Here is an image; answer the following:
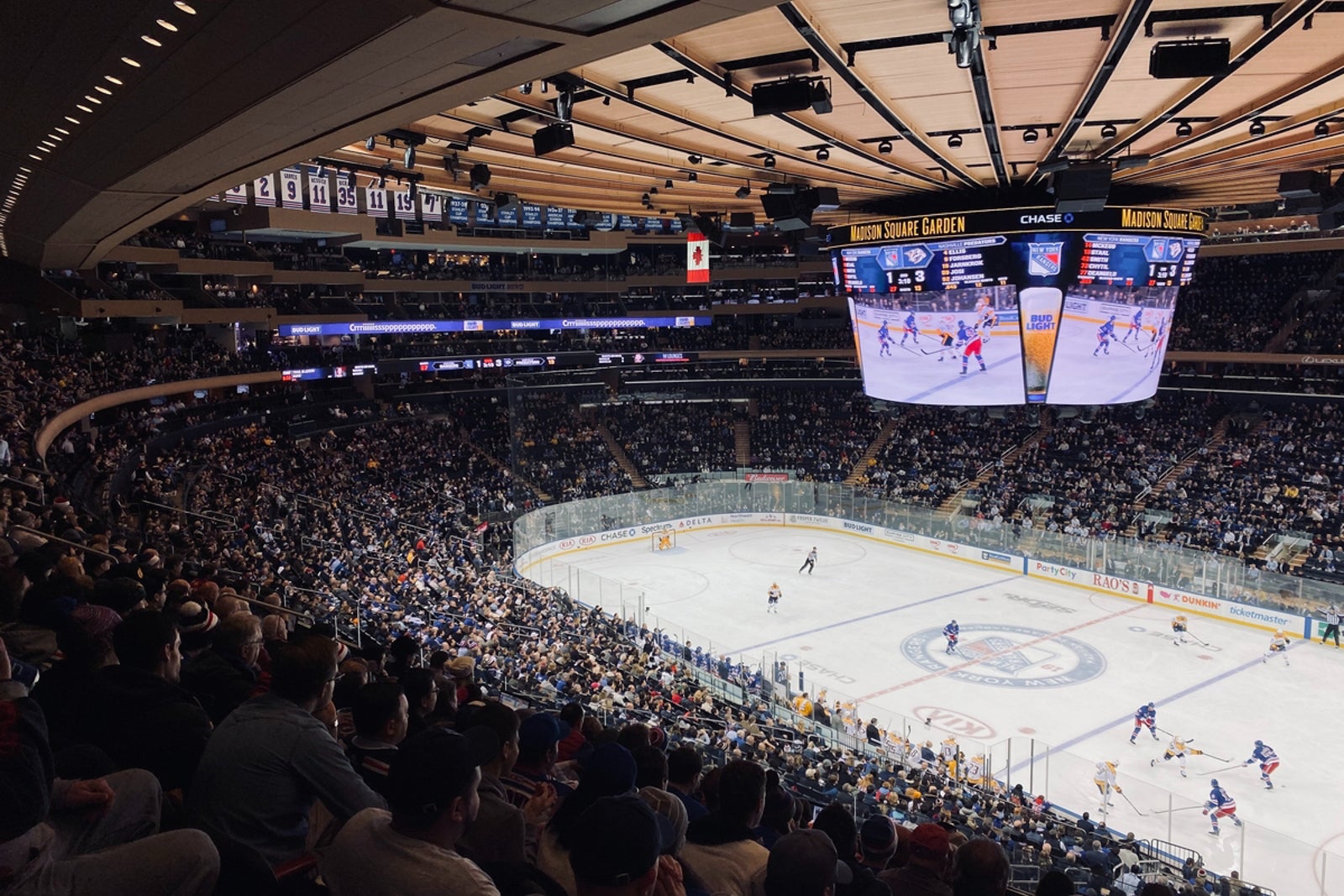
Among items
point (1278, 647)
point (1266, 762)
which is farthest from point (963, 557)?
point (1266, 762)

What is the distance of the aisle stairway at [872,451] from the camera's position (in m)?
37.4

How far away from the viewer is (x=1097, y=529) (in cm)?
2825

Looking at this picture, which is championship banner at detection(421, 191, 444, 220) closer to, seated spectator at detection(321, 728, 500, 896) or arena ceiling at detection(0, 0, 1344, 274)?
arena ceiling at detection(0, 0, 1344, 274)

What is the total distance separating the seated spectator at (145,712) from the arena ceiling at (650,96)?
273 centimetres

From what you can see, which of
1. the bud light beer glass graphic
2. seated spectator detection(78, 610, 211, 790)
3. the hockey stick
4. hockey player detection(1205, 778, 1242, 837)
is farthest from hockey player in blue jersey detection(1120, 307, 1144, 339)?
seated spectator detection(78, 610, 211, 790)

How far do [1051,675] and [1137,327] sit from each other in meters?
7.34

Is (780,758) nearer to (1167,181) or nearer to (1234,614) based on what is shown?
(1167,181)

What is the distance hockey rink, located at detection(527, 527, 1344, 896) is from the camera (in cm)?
1336

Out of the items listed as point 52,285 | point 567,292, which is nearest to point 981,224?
point 52,285

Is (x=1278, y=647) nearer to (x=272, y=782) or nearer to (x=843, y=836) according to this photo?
(x=843, y=836)

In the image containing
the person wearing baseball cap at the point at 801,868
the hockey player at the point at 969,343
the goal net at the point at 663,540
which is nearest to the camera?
the person wearing baseball cap at the point at 801,868

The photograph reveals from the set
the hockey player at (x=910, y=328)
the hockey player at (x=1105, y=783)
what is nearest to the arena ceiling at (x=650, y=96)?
the hockey player at (x=910, y=328)

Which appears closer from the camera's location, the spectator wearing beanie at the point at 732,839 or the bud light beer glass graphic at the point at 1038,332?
the spectator wearing beanie at the point at 732,839

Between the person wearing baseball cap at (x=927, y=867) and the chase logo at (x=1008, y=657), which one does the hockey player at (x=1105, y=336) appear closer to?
the chase logo at (x=1008, y=657)
